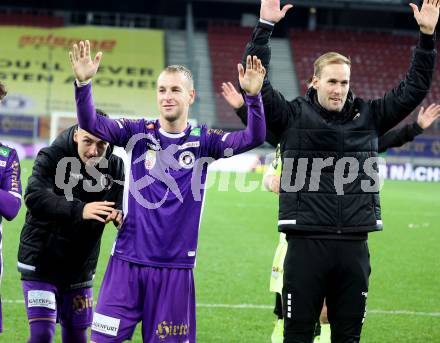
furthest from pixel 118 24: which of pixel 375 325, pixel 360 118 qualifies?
pixel 360 118

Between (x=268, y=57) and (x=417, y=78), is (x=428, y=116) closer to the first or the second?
(x=417, y=78)

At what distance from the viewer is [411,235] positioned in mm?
16188

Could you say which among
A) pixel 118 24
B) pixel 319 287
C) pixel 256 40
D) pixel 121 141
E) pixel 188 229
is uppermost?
pixel 118 24

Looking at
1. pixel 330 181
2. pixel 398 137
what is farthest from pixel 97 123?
pixel 398 137

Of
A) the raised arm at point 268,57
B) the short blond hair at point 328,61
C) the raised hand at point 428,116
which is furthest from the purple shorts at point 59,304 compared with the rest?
the raised hand at point 428,116

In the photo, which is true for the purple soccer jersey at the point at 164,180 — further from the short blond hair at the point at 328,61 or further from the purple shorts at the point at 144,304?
the short blond hair at the point at 328,61

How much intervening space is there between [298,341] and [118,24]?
37430 millimetres

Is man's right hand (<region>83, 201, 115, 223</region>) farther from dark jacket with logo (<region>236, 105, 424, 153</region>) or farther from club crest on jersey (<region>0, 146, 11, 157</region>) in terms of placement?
dark jacket with logo (<region>236, 105, 424, 153</region>)

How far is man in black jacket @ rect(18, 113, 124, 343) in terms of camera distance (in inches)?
226

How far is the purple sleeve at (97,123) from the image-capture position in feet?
16.1

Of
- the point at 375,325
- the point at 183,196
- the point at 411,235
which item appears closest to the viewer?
the point at 183,196

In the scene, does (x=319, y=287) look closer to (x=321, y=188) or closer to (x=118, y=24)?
(x=321, y=188)

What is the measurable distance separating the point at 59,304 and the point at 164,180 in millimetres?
1420

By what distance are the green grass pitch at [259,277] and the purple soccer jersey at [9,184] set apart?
2.43 metres
